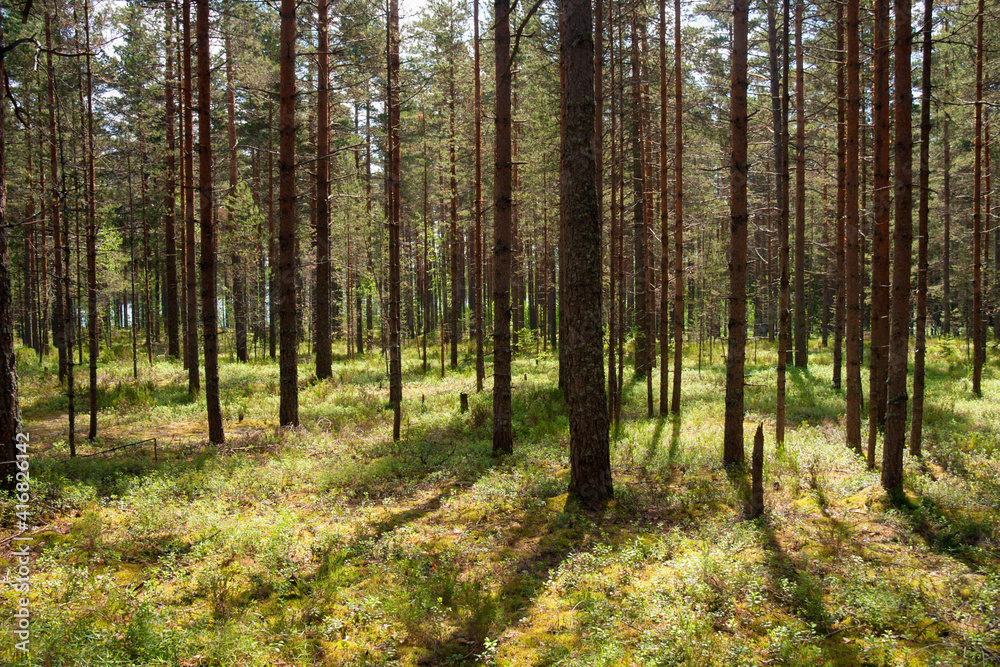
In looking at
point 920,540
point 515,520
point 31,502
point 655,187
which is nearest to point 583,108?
point 515,520

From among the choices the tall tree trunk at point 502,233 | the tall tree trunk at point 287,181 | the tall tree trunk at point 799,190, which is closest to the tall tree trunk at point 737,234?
the tall tree trunk at point 502,233

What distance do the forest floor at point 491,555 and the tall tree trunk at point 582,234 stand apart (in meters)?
1.41

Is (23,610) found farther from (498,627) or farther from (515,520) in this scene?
(515,520)

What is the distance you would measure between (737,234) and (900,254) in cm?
226

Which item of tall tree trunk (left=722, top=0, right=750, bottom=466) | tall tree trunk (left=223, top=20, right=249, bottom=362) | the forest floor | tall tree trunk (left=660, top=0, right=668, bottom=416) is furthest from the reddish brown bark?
tall tree trunk (left=223, top=20, right=249, bottom=362)

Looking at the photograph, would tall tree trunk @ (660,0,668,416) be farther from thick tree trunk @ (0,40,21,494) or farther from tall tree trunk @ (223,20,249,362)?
tall tree trunk @ (223,20,249,362)

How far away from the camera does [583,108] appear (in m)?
6.91

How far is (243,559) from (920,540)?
7.62m

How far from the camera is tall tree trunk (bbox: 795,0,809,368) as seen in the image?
13398mm

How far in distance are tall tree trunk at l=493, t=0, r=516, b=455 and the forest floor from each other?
3.01 ft

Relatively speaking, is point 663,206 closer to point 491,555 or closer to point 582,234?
point 582,234

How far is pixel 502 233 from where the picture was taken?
952 cm

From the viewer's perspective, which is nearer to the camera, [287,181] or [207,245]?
[207,245]

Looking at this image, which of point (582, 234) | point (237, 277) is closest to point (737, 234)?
point (582, 234)
